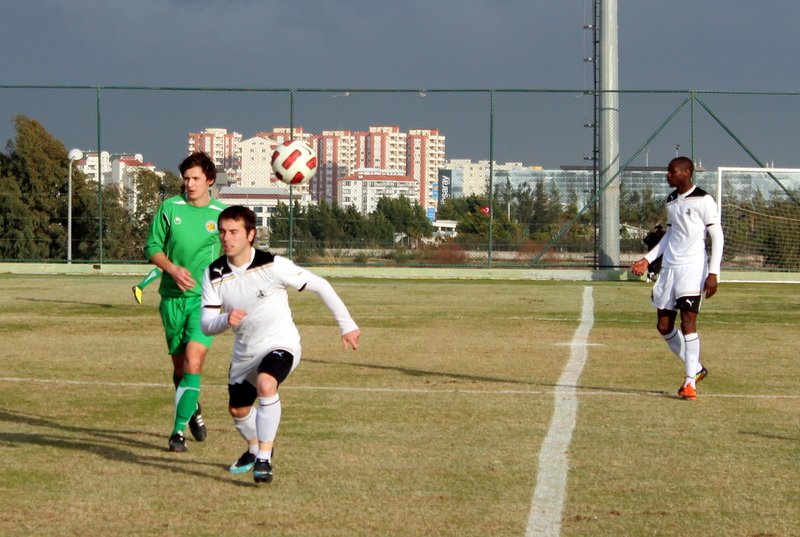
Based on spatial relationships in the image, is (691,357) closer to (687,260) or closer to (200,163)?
(687,260)

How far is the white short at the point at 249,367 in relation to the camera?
7.05 meters

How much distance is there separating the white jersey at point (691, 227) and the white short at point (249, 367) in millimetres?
4940

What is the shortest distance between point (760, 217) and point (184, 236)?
78.1ft

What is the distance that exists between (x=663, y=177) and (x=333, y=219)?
7910 millimetres

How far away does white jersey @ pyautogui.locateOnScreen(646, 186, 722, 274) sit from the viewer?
11.0 metres

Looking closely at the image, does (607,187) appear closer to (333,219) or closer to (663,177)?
(663,177)

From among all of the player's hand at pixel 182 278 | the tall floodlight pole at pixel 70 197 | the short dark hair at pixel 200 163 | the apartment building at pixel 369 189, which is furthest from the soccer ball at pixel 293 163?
the tall floodlight pole at pixel 70 197

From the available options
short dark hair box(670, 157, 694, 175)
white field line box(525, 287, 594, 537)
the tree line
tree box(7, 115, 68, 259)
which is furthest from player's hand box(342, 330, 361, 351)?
tree box(7, 115, 68, 259)

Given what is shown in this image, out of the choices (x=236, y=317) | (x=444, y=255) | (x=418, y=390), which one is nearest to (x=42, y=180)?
(x=444, y=255)

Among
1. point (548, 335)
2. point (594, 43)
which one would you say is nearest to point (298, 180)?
point (548, 335)

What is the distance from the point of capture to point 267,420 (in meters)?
6.93

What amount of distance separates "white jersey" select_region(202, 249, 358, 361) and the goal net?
23275 mm

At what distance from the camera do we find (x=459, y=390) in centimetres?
1093

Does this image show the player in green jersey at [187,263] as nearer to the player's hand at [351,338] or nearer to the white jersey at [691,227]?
the player's hand at [351,338]
